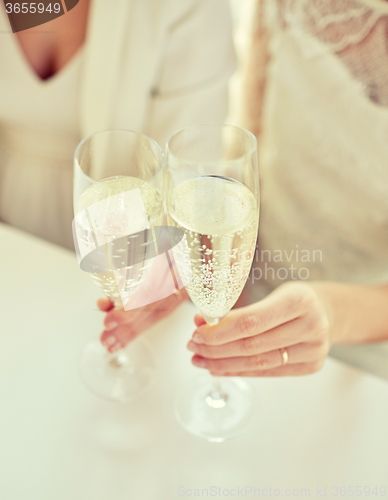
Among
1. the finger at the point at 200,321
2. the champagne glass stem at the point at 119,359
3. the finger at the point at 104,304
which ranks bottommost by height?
the champagne glass stem at the point at 119,359

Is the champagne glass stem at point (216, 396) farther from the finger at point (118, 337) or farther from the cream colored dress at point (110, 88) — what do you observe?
the cream colored dress at point (110, 88)

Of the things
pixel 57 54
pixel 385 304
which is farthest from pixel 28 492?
pixel 57 54

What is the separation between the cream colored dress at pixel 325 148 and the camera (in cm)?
83

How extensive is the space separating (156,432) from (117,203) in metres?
0.32

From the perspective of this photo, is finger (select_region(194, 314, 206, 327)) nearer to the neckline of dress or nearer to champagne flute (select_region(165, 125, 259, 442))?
champagne flute (select_region(165, 125, 259, 442))

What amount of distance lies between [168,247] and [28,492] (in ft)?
1.08

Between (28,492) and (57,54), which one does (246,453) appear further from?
(57,54)

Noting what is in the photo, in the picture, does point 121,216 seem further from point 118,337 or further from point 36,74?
point 36,74

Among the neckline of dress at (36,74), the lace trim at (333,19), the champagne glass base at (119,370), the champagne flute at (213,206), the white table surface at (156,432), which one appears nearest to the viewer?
the champagne flute at (213,206)

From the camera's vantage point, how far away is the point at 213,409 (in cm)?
66

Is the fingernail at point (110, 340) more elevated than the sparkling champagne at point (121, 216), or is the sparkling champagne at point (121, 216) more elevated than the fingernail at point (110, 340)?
the sparkling champagne at point (121, 216)

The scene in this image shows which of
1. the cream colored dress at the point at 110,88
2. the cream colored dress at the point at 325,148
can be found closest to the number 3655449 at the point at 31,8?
the cream colored dress at the point at 110,88

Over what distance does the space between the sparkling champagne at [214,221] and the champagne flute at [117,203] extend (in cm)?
3

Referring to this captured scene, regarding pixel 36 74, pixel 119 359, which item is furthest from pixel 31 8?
pixel 119 359
